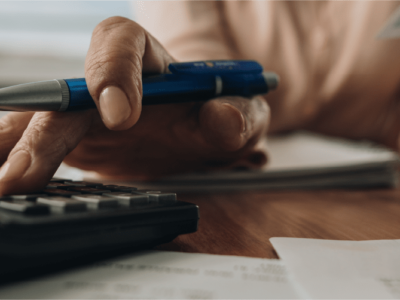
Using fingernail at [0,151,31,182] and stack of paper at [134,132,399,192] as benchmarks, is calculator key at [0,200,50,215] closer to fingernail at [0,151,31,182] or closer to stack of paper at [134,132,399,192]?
fingernail at [0,151,31,182]

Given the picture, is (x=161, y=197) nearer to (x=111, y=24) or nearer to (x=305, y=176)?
(x=111, y=24)

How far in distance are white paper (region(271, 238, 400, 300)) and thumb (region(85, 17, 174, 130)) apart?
0.43 ft

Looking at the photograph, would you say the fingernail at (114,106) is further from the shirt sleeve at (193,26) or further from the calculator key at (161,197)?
the shirt sleeve at (193,26)

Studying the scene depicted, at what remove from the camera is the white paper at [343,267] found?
150 millimetres

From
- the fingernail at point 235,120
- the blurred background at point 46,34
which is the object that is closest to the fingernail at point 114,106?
the fingernail at point 235,120

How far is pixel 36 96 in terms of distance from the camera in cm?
23

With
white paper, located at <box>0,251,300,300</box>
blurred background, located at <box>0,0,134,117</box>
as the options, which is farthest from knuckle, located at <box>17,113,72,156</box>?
blurred background, located at <box>0,0,134,117</box>

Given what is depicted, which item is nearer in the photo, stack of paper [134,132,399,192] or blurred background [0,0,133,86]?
stack of paper [134,132,399,192]

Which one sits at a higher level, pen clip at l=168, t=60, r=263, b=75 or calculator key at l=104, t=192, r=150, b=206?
pen clip at l=168, t=60, r=263, b=75

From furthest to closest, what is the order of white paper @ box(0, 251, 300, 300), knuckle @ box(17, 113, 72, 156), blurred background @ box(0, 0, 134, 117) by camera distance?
1. blurred background @ box(0, 0, 134, 117)
2. knuckle @ box(17, 113, 72, 156)
3. white paper @ box(0, 251, 300, 300)

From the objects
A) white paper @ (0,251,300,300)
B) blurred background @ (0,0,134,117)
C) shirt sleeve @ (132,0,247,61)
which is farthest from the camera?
blurred background @ (0,0,134,117)

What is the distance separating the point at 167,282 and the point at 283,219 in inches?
6.7

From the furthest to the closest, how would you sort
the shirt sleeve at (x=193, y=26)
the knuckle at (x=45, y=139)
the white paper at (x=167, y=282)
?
the shirt sleeve at (x=193, y=26) → the knuckle at (x=45, y=139) → the white paper at (x=167, y=282)

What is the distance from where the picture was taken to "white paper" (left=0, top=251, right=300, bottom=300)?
0.47ft
